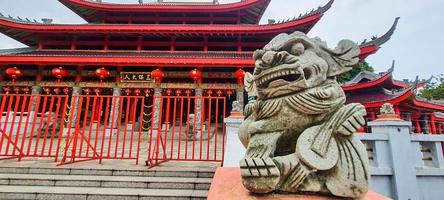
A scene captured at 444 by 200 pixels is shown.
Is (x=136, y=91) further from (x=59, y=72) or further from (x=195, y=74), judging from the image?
(x=59, y=72)

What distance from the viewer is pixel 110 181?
347 cm

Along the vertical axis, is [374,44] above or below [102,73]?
above

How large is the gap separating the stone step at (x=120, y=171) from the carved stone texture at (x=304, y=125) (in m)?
1.87

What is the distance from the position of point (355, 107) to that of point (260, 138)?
29.9 inches

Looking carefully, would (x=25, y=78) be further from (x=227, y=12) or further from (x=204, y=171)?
(x=204, y=171)

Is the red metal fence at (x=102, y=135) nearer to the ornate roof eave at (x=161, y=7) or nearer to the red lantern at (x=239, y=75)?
the red lantern at (x=239, y=75)

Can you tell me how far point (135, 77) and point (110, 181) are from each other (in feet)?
26.6

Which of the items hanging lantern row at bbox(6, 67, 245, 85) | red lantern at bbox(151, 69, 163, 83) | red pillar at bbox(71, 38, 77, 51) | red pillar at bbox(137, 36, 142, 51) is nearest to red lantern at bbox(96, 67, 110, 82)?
hanging lantern row at bbox(6, 67, 245, 85)

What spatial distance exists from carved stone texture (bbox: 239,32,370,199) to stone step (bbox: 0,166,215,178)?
1.87m

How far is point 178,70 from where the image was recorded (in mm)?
10906

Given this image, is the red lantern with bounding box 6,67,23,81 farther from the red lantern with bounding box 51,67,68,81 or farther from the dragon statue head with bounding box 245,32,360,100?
the dragon statue head with bounding box 245,32,360,100

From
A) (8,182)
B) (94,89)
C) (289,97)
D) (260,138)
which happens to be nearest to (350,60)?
(289,97)

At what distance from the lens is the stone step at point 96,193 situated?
10.1 ft

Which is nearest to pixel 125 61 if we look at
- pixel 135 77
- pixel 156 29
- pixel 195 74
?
pixel 135 77
